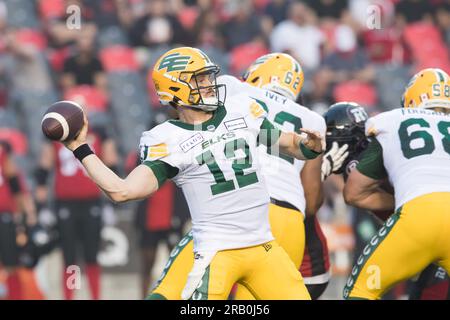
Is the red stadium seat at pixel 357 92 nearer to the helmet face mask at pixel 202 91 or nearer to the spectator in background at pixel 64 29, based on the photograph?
the spectator in background at pixel 64 29

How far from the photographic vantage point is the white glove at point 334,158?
7.58 m

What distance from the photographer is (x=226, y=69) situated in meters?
13.6

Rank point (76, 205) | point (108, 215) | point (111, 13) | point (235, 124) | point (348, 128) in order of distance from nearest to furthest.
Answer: point (235, 124)
point (348, 128)
point (76, 205)
point (108, 215)
point (111, 13)

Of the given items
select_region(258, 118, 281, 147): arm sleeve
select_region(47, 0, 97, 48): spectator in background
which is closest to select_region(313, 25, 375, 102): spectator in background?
select_region(47, 0, 97, 48): spectator in background

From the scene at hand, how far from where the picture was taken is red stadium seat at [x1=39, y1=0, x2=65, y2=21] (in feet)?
45.6

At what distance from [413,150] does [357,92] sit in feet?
22.2

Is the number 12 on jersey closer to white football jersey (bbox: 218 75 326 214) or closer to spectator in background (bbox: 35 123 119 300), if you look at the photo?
white football jersey (bbox: 218 75 326 214)

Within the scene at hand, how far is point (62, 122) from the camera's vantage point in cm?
571

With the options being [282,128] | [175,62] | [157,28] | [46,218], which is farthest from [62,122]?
[157,28]

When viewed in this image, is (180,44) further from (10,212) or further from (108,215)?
(10,212)

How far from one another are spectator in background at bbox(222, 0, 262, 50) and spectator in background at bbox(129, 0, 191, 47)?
0.73 m

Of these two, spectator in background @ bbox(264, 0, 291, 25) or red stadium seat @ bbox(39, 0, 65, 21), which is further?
spectator in background @ bbox(264, 0, 291, 25)

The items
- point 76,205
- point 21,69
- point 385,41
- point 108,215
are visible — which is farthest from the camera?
point 385,41
